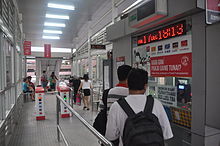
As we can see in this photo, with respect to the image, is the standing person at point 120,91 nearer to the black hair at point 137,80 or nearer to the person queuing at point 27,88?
the black hair at point 137,80

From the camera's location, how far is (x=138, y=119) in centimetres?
129

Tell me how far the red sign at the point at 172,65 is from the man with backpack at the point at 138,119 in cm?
74

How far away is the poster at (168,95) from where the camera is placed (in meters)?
A: 2.21

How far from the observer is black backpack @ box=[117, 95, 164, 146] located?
4.05 feet

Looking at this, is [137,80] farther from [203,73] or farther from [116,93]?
[203,73]

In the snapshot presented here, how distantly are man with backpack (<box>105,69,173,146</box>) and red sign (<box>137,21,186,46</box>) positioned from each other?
0.96 m

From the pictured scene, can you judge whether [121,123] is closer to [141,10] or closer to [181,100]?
[181,100]

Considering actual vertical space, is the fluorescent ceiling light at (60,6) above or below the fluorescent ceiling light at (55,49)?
above

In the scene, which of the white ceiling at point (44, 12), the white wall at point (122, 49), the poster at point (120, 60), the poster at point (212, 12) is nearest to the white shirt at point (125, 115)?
the poster at point (212, 12)

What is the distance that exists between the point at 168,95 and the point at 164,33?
0.82m

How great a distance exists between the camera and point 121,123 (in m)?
1.42

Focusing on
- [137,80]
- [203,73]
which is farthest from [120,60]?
[137,80]

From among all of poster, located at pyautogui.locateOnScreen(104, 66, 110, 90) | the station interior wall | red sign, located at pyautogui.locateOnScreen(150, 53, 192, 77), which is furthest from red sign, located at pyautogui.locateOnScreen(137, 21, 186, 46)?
poster, located at pyautogui.locateOnScreen(104, 66, 110, 90)

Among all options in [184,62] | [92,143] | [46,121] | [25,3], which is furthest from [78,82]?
[184,62]
